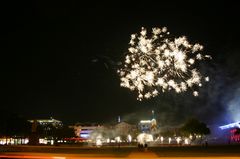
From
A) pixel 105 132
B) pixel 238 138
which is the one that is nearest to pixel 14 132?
pixel 238 138

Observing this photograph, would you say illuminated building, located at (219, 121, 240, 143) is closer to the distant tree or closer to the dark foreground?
the distant tree

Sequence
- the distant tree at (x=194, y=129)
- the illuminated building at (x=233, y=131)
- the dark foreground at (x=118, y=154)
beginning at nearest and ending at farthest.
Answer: the dark foreground at (x=118, y=154) < the distant tree at (x=194, y=129) < the illuminated building at (x=233, y=131)

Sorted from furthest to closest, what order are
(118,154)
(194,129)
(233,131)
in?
(233,131)
(194,129)
(118,154)

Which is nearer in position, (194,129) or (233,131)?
(194,129)

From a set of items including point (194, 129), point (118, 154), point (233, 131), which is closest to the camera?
point (118, 154)

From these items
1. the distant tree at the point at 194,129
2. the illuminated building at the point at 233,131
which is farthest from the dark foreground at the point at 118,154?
the illuminated building at the point at 233,131

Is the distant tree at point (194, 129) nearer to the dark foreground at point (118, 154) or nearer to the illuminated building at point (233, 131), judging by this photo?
the illuminated building at point (233, 131)

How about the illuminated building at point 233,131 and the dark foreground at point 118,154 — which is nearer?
the dark foreground at point 118,154

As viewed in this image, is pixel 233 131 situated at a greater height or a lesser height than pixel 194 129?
lesser

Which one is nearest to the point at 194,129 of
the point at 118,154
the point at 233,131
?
the point at 233,131

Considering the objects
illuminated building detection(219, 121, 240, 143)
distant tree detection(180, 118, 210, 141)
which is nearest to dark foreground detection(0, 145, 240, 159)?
distant tree detection(180, 118, 210, 141)

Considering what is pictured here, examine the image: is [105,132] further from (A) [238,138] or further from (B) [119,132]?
(A) [238,138]

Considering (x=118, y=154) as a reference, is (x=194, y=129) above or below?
above

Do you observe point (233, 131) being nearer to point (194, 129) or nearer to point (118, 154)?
point (194, 129)
